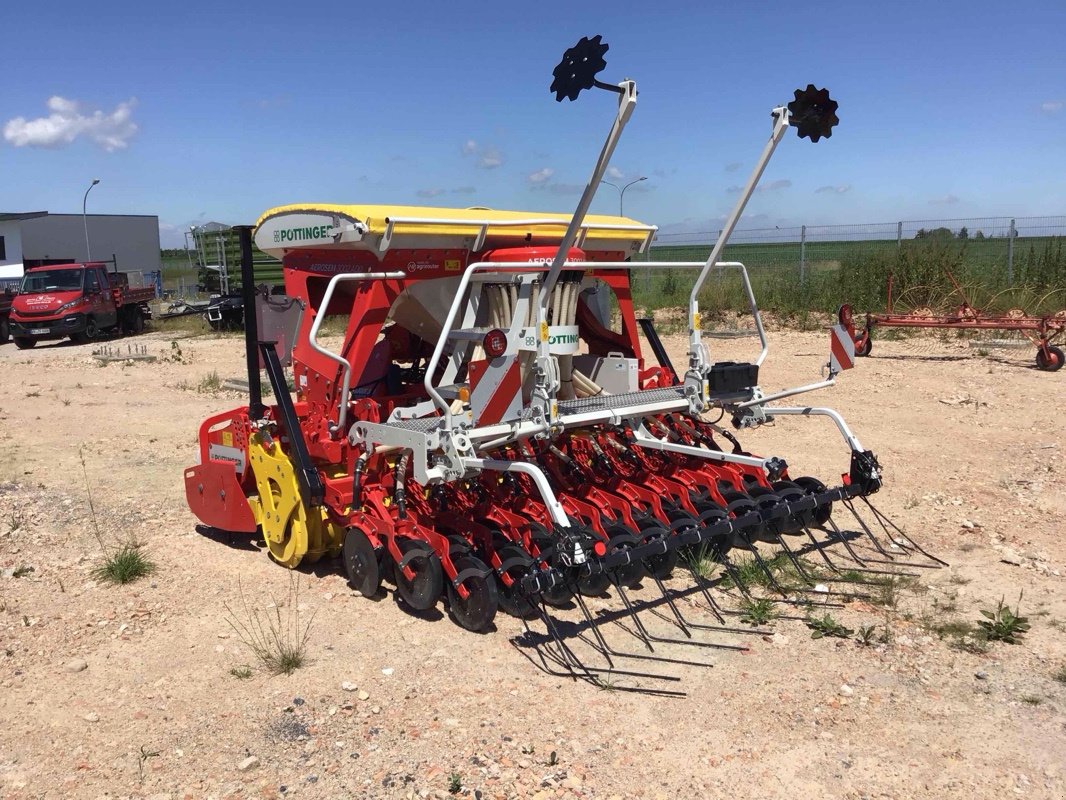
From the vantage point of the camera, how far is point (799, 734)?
385cm

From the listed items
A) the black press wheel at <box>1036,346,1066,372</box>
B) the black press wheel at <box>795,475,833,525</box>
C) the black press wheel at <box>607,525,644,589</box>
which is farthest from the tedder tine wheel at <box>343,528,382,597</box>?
the black press wheel at <box>1036,346,1066,372</box>

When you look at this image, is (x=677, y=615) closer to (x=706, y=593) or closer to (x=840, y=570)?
(x=706, y=593)

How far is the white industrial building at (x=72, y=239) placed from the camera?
3947 centimetres

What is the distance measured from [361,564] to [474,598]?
37.6 inches

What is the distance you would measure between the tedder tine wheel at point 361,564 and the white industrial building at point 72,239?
36.9 m

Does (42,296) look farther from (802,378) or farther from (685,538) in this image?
(685,538)

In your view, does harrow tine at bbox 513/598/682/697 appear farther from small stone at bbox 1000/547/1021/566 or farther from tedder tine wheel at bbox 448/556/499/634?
small stone at bbox 1000/547/1021/566

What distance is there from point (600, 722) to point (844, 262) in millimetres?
19460

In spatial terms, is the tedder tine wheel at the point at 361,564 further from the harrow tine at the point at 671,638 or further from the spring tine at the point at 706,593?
the spring tine at the point at 706,593

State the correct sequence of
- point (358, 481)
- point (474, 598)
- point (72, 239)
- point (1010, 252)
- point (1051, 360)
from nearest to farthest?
point (474, 598), point (358, 481), point (1051, 360), point (1010, 252), point (72, 239)

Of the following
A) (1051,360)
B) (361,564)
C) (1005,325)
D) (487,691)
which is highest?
(1005,325)

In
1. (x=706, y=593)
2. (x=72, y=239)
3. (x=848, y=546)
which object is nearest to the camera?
(x=706, y=593)

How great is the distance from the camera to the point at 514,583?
4.79m

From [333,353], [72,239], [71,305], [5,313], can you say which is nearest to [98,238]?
[72,239]
